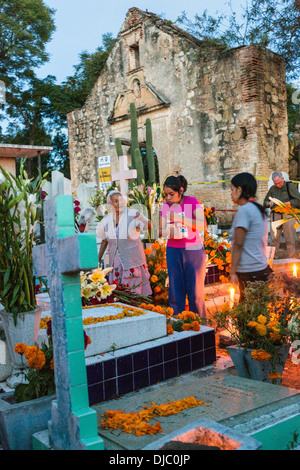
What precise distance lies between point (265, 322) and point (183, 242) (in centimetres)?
161

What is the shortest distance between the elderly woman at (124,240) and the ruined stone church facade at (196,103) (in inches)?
293

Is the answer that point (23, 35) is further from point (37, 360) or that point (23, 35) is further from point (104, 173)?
point (37, 360)

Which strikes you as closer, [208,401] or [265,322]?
[208,401]

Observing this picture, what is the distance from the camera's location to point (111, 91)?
16.0 meters

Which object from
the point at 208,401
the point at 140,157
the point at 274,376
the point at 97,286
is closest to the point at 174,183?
the point at 97,286

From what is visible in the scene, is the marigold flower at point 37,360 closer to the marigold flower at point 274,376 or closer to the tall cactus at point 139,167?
the marigold flower at point 274,376

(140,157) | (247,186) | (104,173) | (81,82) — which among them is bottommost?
(247,186)

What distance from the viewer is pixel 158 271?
5.62 m

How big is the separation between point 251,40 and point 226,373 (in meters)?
11.6

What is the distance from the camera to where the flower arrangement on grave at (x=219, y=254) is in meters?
6.10

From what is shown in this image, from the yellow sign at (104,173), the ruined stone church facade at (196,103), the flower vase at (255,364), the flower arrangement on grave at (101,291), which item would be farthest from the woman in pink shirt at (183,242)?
the yellow sign at (104,173)

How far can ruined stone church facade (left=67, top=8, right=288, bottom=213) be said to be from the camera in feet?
38.7

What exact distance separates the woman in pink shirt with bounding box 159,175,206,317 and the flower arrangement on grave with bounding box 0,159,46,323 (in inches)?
74.8
